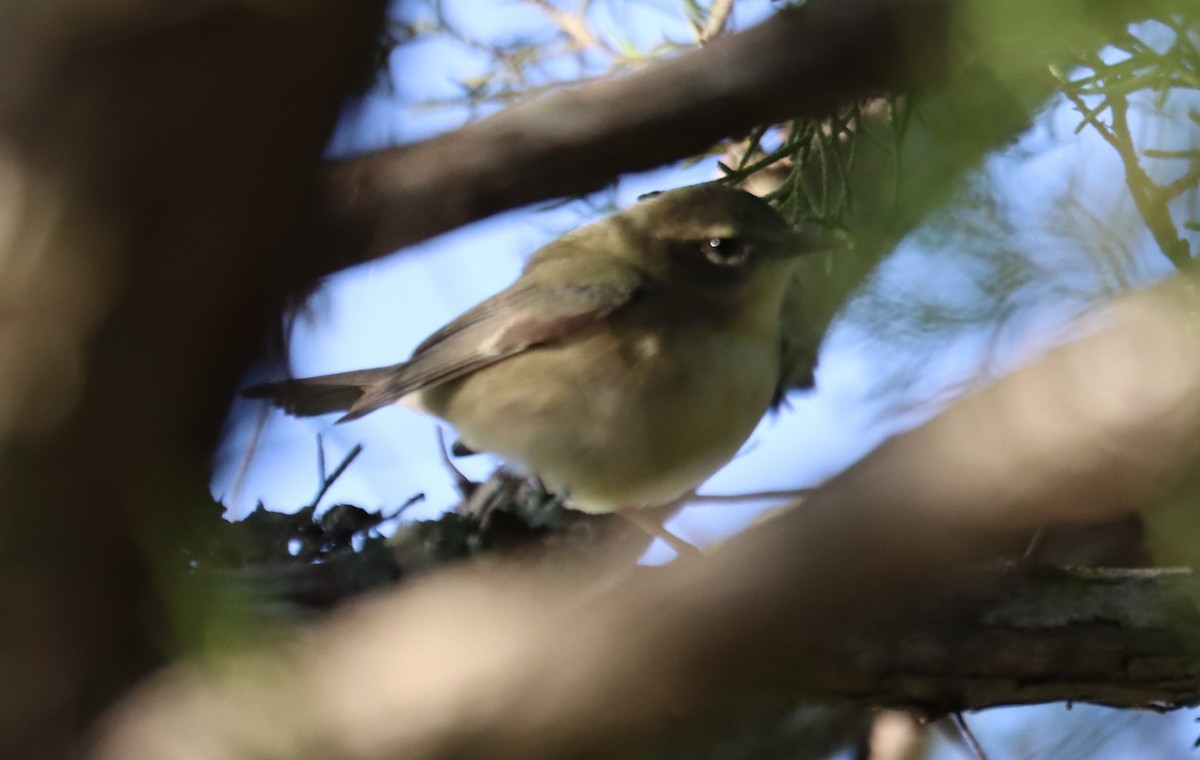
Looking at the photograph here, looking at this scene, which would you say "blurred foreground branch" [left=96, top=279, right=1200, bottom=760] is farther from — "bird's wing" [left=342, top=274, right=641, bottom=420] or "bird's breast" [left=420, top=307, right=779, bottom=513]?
"bird's wing" [left=342, top=274, right=641, bottom=420]

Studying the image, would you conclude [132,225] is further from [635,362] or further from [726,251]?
[726,251]

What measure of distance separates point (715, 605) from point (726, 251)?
8.44ft

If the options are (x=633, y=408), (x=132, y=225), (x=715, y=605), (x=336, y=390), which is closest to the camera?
(x=132, y=225)

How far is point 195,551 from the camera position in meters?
1.54

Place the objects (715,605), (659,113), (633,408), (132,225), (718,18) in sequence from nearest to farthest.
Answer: (132,225) < (715,605) < (659,113) < (633,408) < (718,18)

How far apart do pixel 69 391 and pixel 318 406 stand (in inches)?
124

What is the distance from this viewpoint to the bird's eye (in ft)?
11.8

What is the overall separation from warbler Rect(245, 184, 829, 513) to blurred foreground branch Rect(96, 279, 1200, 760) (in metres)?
1.84

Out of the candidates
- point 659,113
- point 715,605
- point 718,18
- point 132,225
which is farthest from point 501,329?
point 132,225

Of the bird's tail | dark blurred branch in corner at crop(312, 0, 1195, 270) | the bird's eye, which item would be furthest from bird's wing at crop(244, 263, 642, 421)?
dark blurred branch in corner at crop(312, 0, 1195, 270)

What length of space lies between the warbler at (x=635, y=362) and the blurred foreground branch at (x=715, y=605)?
6.04ft

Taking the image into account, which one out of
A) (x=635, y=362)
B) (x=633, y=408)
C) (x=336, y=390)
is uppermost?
(x=336, y=390)

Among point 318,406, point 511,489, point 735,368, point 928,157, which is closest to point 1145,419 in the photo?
point 928,157

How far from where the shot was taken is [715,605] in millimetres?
1188
